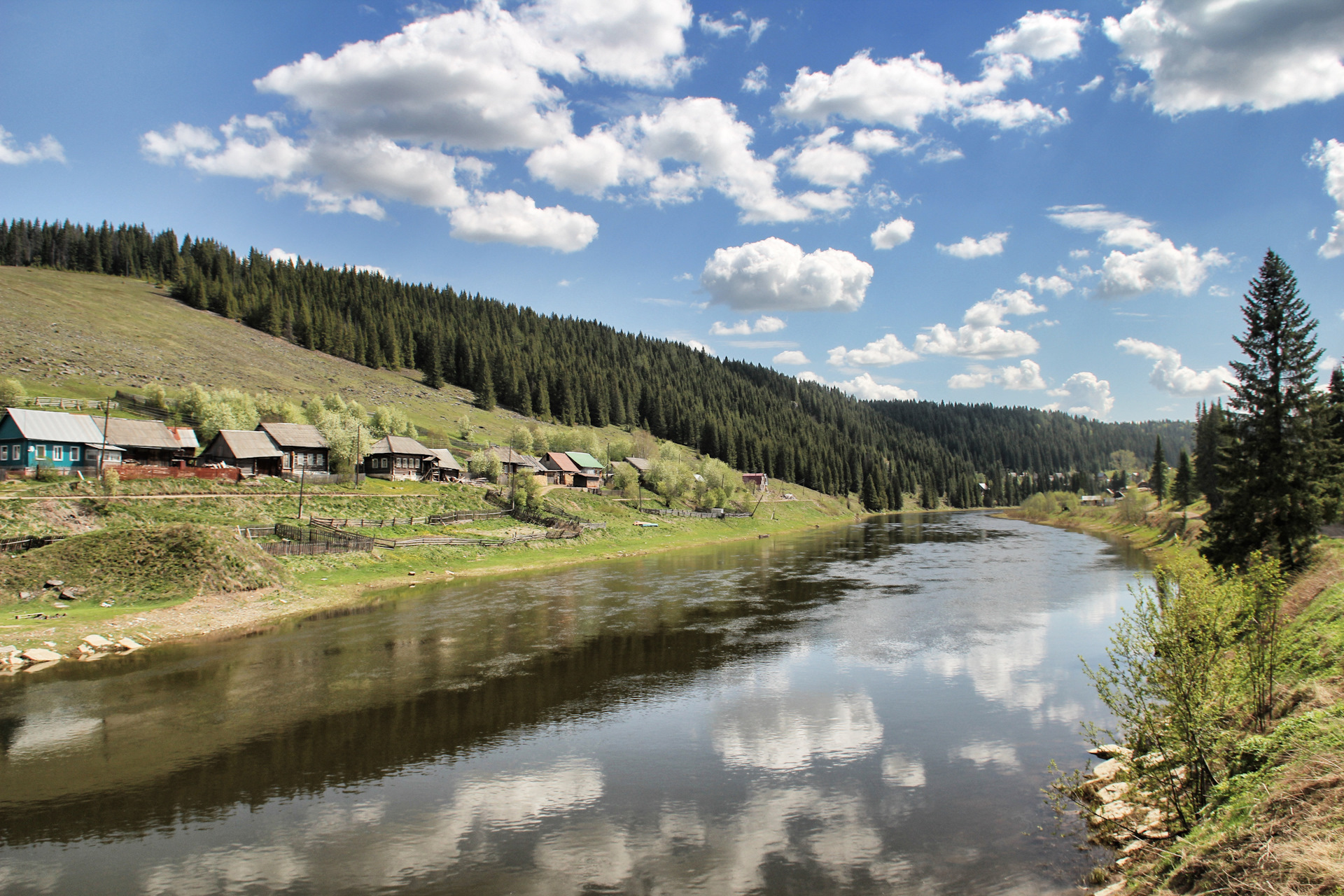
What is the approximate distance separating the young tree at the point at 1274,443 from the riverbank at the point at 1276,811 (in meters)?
13.9

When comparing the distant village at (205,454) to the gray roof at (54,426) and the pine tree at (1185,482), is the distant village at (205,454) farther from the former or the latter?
the pine tree at (1185,482)

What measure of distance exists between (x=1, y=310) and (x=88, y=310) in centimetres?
1590

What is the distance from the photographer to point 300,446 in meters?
76.5

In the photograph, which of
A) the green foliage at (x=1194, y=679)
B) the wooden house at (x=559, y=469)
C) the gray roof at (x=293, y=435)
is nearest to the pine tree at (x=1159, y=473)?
the wooden house at (x=559, y=469)

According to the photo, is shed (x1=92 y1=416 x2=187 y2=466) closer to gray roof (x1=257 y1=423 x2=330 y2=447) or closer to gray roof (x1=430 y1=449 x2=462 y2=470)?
gray roof (x1=257 y1=423 x2=330 y2=447)

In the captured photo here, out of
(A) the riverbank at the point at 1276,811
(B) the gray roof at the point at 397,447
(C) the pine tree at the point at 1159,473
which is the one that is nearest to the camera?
(A) the riverbank at the point at 1276,811

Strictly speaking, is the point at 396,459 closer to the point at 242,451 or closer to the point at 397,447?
the point at 397,447

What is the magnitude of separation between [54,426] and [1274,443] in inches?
3418

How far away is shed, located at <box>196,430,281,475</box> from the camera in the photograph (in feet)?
229

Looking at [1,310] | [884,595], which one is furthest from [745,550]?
[1,310]

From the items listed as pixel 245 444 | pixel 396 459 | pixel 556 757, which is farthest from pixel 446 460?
pixel 556 757

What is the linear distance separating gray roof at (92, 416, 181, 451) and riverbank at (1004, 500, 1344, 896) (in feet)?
257

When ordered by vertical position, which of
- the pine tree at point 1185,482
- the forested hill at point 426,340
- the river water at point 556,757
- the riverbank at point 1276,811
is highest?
the forested hill at point 426,340

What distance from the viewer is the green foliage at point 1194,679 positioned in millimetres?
12852
